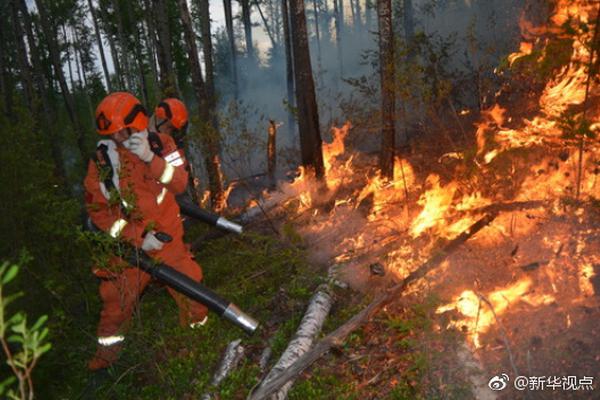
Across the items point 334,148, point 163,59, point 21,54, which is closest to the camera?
point 334,148

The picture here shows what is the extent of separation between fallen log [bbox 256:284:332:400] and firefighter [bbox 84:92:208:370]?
131cm

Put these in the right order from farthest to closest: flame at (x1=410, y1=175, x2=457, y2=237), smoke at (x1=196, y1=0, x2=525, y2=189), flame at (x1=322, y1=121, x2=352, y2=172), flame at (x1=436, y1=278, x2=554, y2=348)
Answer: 1. smoke at (x1=196, y1=0, x2=525, y2=189)
2. flame at (x1=322, y1=121, x2=352, y2=172)
3. flame at (x1=410, y1=175, x2=457, y2=237)
4. flame at (x1=436, y1=278, x2=554, y2=348)

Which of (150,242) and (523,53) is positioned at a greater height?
(523,53)

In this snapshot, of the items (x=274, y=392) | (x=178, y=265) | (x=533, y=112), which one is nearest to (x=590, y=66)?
(x=274, y=392)

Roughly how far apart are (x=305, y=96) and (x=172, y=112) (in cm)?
329

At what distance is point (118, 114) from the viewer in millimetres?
4137

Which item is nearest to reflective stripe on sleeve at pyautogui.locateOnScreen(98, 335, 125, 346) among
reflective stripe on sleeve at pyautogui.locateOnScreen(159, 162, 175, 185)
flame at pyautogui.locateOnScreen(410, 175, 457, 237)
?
reflective stripe on sleeve at pyautogui.locateOnScreen(159, 162, 175, 185)

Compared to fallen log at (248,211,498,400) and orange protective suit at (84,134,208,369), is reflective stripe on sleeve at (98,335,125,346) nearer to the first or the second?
orange protective suit at (84,134,208,369)

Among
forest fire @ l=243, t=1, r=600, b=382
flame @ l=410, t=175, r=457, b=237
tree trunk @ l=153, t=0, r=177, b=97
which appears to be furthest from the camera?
tree trunk @ l=153, t=0, r=177, b=97

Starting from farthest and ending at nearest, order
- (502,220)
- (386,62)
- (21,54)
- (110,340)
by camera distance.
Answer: (21,54) → (386,62) → (502,220) → (110,340)

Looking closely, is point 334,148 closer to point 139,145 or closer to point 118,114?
point 139,145

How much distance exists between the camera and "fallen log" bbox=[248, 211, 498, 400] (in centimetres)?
327

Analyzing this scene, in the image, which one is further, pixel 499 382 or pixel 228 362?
pixel 228 362

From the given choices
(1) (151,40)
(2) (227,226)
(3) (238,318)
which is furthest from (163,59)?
(1) (151,40)
